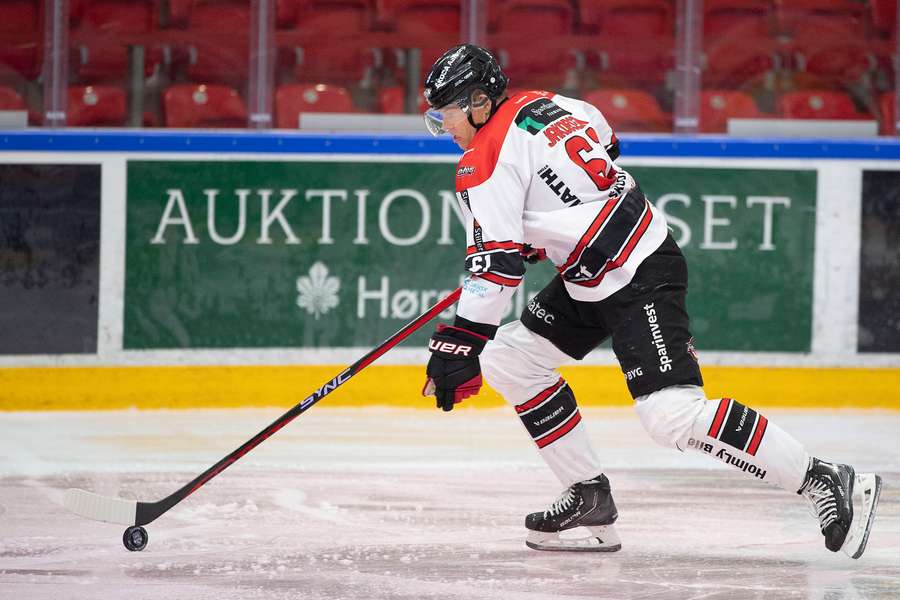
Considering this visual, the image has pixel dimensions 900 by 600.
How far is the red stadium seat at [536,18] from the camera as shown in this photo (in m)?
5.78

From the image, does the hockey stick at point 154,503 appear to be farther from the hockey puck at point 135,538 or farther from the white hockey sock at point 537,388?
the white hockey sock at point 537,388

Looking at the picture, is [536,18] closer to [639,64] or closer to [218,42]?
[639,64]

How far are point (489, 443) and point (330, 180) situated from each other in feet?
4.16

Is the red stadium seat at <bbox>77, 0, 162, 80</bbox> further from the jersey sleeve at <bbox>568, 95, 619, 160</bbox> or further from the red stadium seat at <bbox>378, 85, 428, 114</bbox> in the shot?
the jersey sleeve at <bbox>568, 95, 619, 160</bbox>

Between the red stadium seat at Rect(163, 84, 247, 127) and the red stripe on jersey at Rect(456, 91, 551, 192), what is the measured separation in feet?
7.96

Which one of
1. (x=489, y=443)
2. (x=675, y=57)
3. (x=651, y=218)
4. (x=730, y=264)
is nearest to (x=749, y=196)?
(x=730, y=264)

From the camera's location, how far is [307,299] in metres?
5.48

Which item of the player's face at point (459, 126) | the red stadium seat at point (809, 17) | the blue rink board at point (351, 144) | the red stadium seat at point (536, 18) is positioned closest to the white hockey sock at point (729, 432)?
the player's face at point (459, 126)

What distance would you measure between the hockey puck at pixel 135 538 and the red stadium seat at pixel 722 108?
3133mm

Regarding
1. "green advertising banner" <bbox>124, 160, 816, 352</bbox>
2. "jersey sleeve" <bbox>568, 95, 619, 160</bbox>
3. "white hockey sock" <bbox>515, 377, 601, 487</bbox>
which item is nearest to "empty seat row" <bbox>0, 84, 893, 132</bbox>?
"green advertising banner" <bbox>124, 160, 816, 352</bbox>

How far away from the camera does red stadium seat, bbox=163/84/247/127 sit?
552 cm

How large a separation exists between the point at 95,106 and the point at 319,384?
1395 millimetres

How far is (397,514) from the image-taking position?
3.95 meters

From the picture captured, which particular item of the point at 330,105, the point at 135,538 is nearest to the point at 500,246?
the point at 135,538
